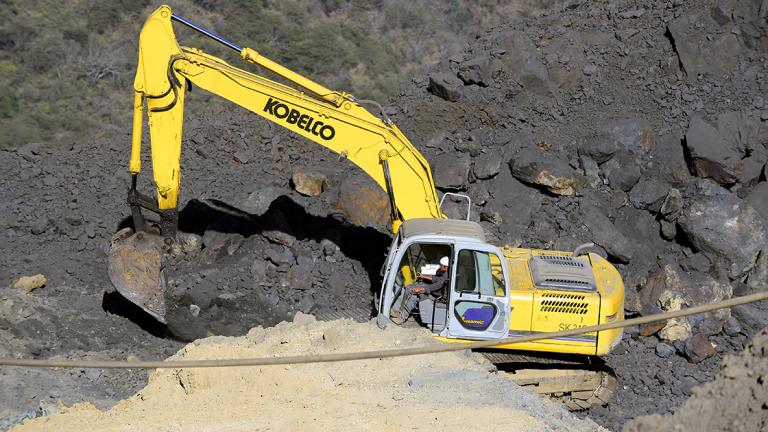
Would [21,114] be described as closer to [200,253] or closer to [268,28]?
[268,28]

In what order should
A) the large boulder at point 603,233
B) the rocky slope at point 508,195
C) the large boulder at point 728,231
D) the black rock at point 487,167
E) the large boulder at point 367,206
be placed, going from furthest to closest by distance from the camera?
the black rock at point 487,167 → the large boulder at point 367,206 → the large boulder at point 603,233 → the large boulder at point 728,231 → the rocky slope at point 508,195

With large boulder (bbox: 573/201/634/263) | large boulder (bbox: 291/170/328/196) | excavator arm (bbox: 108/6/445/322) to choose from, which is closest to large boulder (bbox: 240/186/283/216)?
large boulder (bbox: 291/170/328/196)

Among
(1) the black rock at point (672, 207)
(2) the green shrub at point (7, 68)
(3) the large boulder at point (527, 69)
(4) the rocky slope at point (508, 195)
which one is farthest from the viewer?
(2) the green shrub at point (7, 68)

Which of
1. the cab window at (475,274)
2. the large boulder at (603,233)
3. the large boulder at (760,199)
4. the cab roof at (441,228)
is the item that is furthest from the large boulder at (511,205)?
the cab window at (475,274)

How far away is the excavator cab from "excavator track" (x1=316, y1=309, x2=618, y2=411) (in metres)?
0.38

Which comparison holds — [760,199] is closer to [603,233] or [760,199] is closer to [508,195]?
[603,233]

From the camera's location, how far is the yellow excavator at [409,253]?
29.9 ft

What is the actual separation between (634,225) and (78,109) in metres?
14.8

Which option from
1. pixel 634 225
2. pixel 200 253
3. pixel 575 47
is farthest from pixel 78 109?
pixel 634 225

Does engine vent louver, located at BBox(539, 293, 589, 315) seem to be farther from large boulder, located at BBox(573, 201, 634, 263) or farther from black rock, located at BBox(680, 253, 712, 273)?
black rock, located at BBox(680, 253, 712, 273)

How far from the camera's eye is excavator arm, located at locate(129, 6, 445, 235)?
9773 mm

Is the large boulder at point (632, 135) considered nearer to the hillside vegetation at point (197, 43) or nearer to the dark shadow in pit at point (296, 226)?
the dark shadow in pit at point (296, 226)

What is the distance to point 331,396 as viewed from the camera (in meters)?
7.50

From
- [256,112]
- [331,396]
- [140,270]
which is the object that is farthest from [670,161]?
[331,396]
